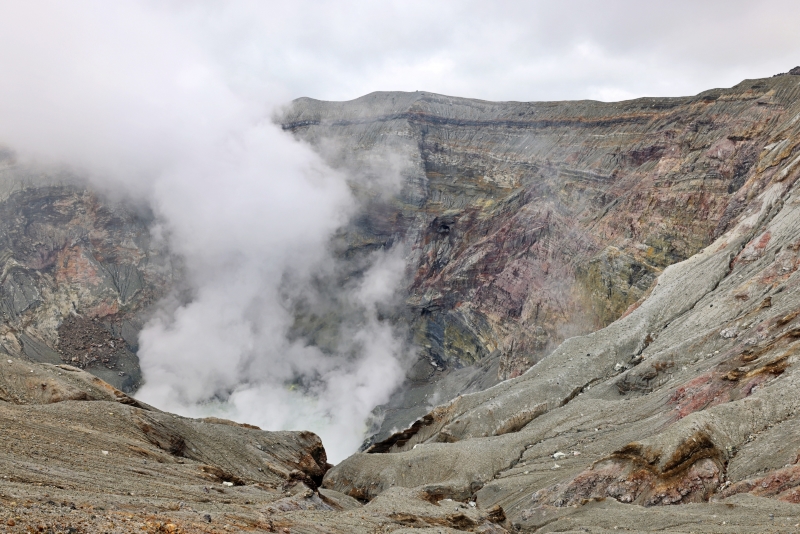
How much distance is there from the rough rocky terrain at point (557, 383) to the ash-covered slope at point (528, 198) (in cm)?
40

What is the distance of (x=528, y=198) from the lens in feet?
294

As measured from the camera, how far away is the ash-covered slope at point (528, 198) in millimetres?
62469

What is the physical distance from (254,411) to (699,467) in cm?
8818

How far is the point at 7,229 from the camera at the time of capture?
101m

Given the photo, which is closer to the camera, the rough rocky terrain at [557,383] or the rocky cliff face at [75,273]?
the rough rocky terrain at [557,383]

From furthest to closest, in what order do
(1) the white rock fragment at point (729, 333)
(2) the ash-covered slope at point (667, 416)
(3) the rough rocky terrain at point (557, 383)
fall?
1. (1) the white rock fragment at point (729, 333)
2. (2) the ash-covered slope at point (667, 416)
3. (3) the rough rocky terrain at point (557, 383)

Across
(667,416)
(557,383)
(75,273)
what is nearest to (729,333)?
(667,416)

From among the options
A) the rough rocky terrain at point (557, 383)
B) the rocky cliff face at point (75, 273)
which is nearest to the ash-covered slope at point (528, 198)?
the rough rocky terrain at point (557, 383)

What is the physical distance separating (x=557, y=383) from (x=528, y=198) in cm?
4953

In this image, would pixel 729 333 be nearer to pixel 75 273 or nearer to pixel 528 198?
pixel 528 198

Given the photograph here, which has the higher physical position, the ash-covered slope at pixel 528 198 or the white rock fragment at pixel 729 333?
the ash-covered slope at pixel 528 198

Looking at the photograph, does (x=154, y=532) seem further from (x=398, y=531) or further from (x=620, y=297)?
(x=620, y=297)

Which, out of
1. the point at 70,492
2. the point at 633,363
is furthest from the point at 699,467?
the point at 70,492

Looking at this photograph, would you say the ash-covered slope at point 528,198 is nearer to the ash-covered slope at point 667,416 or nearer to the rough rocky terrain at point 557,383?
the rough rocky terrain at point 557,383
